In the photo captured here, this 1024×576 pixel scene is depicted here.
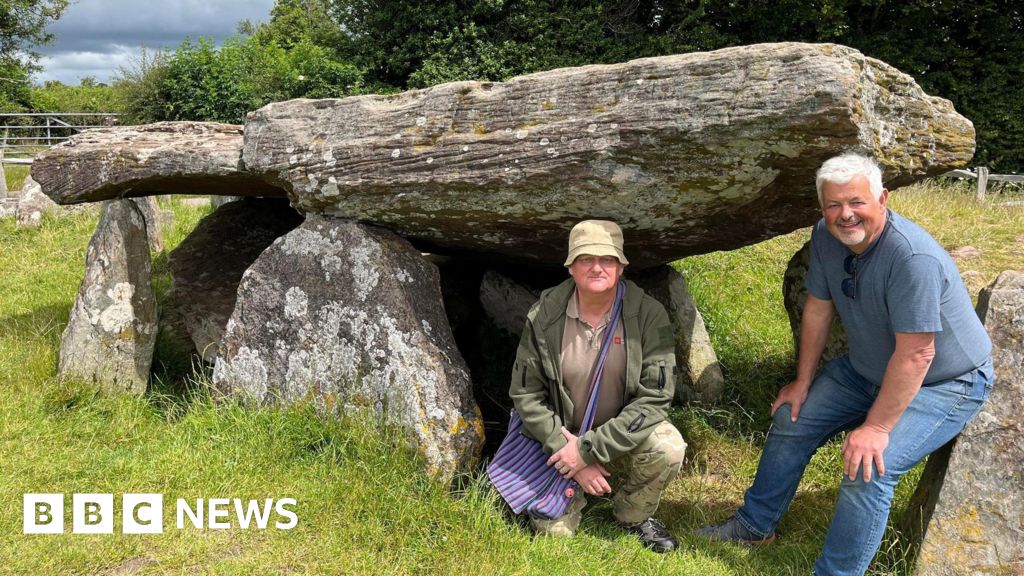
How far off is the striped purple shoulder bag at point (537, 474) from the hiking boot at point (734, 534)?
0.75 meters

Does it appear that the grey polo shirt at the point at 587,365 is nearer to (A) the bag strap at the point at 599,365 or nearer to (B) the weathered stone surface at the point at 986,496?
(A) the bag strap at the point at 599,365

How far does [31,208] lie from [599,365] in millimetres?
9457

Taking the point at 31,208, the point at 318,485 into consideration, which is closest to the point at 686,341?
the point at 318,485

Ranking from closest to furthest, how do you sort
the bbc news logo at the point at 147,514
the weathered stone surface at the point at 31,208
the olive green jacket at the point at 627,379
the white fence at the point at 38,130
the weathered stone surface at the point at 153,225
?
the olive green jacket at the point at 627,379
the bbc news logo at the point at 147,514
the weathered stone surface at the point at 153,225
the weathered stone surface at the point at 31,208
the white fence at the point at 38,130

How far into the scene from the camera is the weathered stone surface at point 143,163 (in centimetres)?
524

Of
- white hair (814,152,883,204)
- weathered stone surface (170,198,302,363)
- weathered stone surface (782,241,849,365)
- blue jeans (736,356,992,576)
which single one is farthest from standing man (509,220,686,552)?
weathered stone surface (170,198,302,363)

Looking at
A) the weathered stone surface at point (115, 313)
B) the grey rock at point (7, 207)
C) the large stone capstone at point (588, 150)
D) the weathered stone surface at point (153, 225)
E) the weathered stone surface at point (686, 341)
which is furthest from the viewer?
the grey rock at point (7, 207)

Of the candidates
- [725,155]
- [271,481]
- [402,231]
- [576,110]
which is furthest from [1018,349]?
[271,481]

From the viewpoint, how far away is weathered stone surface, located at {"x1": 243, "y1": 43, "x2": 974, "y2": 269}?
11.3ft

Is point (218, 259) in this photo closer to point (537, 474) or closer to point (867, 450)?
point (537, 474)

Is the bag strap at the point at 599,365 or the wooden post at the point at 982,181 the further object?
the wooden post at the point at 982,181

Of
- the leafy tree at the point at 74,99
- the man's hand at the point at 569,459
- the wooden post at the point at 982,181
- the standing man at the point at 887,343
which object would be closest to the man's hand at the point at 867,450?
the standing man at the point at 887,343

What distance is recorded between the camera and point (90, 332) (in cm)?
550

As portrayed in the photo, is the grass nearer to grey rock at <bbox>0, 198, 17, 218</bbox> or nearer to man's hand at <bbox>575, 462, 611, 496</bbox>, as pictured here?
man's hand at <bbox>575, 462, 611, 496</bbox>
